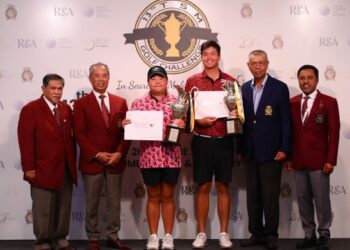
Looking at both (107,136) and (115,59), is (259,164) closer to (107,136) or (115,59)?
(107,136)

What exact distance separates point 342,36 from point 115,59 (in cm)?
215

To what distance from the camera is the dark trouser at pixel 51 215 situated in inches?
126

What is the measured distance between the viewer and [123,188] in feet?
13.0

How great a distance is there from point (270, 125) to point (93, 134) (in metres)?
1.44

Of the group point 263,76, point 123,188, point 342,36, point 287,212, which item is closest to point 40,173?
point 123,188

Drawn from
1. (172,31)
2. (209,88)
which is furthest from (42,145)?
(172,31)

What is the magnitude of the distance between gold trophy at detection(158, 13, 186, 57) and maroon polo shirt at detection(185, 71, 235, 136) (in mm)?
554

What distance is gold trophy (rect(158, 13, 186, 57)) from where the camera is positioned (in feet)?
13.0

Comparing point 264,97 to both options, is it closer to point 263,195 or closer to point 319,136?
point 319,136

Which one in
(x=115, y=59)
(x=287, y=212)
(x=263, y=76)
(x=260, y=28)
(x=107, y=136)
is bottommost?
(x=287, y=212)

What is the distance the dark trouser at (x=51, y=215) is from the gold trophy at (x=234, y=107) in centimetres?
138

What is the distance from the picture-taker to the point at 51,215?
3.31m

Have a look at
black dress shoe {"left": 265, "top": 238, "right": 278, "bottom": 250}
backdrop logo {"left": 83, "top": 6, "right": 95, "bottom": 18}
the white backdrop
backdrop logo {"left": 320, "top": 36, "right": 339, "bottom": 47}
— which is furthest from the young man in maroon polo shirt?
backdrop logo {"left": 83, "top": 6, "right": 95, "bottom": 18}

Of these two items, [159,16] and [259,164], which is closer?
[259,164]
